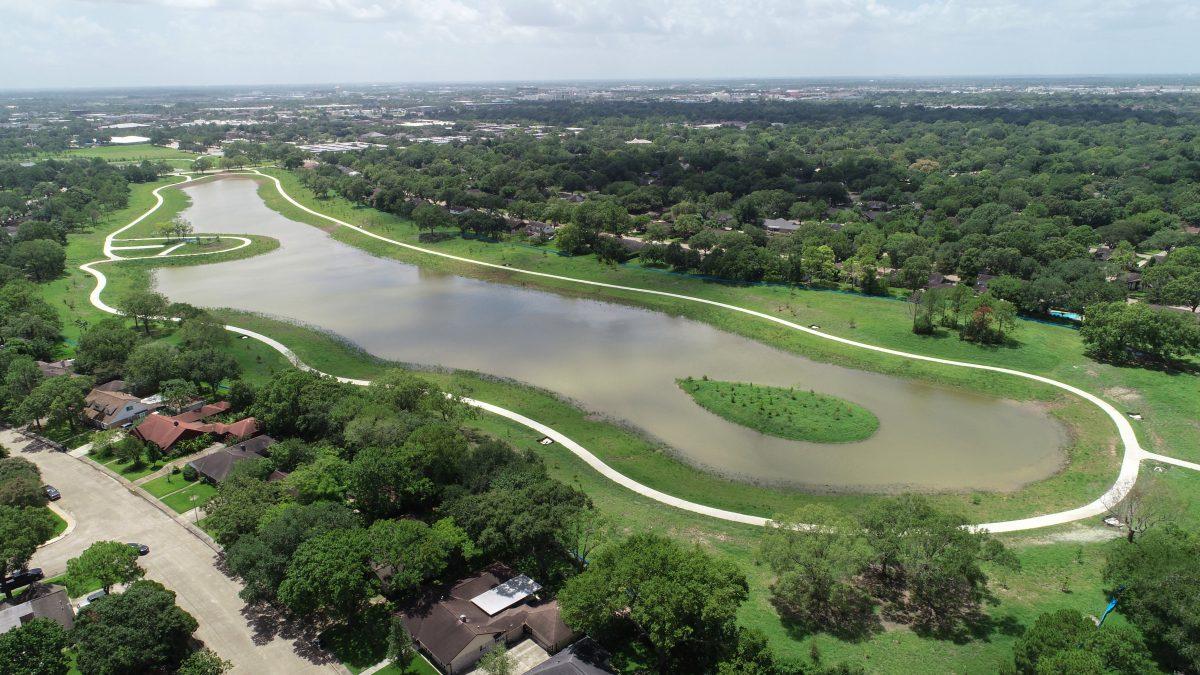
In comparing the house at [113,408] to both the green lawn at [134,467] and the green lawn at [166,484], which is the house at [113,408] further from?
the green lawn at [166,484]

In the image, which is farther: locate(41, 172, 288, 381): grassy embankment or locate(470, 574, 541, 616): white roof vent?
locate(41, 172, 288, 381): grassy embankment

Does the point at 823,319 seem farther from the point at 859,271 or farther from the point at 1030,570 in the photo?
the point at 1030,570

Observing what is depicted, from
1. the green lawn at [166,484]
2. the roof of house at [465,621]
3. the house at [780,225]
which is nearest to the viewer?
the roof of house at [465,621]

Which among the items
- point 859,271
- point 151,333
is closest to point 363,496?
point 151,333

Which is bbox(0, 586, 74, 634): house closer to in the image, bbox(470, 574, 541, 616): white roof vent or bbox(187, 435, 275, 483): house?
bbox(187, 435, 275, 483): house

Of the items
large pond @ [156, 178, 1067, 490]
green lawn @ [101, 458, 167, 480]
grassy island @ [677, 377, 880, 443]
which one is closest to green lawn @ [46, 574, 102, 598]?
green lawn @ [101, 458, 167, 480]

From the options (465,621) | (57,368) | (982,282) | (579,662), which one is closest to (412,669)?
(465,621)

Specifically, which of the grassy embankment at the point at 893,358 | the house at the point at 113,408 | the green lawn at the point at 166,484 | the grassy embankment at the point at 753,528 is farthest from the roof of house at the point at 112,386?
the grassy embankment at the point at 893,358
